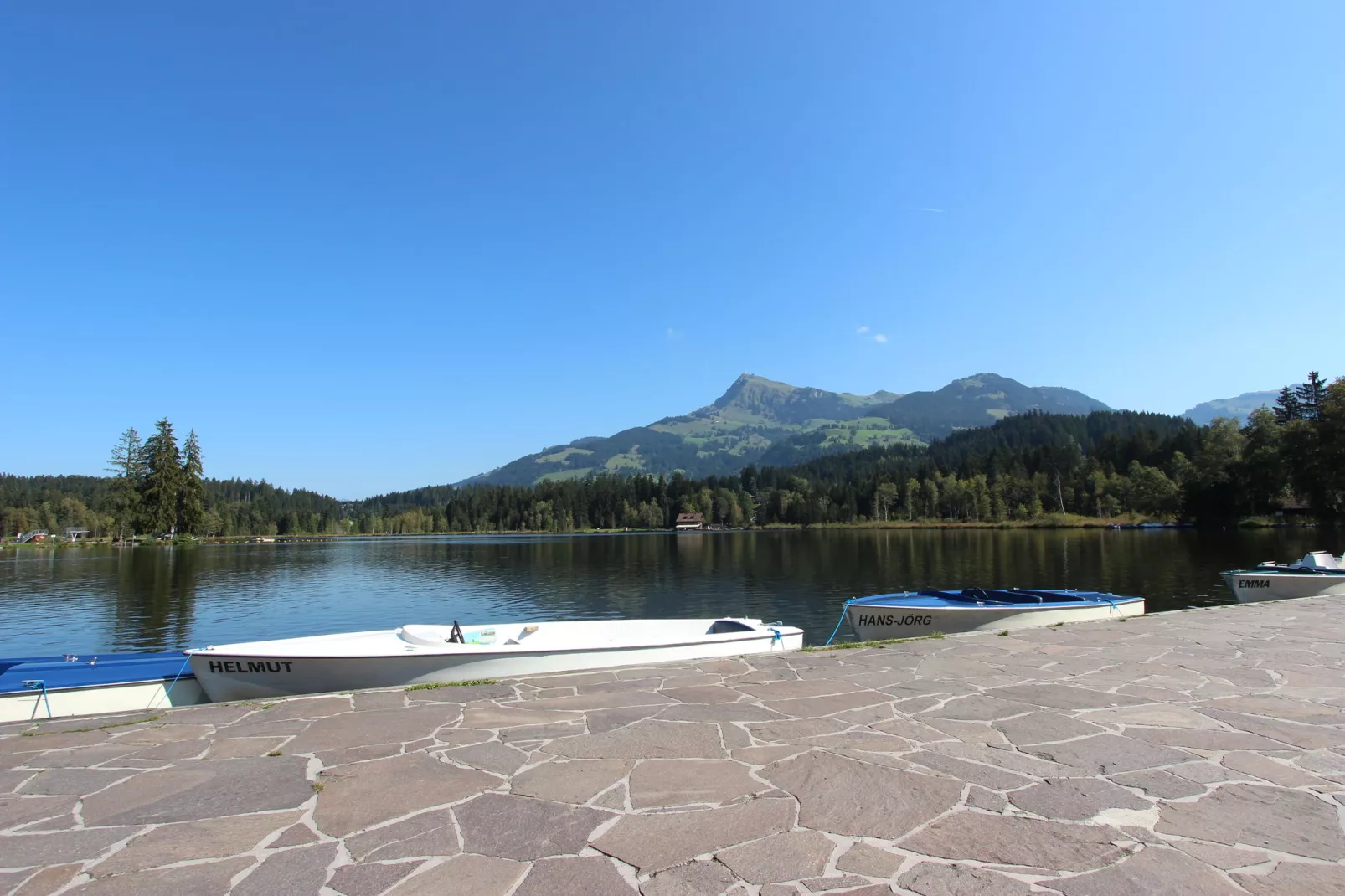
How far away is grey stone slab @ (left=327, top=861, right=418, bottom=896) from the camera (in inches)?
139

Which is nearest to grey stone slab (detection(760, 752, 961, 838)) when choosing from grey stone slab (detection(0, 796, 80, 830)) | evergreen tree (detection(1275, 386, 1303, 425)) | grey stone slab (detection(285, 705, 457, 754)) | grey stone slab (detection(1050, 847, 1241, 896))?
grey stone slab (detection(1050, 847, 1241, 896))

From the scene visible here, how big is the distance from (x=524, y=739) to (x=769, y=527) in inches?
6637

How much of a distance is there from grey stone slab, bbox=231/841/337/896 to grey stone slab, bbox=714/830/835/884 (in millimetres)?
2144

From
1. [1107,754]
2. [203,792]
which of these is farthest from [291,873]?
[1107,754]

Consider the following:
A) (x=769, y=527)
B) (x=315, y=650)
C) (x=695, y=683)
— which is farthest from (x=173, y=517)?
(x=769, y=527)

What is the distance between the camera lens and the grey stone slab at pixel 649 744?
5.69 meters

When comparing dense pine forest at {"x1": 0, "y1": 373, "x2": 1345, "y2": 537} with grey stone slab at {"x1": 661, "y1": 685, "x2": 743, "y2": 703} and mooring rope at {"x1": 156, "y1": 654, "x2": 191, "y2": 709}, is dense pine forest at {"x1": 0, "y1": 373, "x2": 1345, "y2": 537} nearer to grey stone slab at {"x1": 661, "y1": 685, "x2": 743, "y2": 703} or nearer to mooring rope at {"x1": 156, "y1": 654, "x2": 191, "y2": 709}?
grey stone slab at {"x1": 661, "y1": 685, "x2": 743, "y2": 703}

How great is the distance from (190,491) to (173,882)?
107m

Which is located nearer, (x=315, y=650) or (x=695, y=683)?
(x=695, y=683)

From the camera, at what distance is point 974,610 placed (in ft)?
54.3

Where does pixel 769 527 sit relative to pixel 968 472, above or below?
below

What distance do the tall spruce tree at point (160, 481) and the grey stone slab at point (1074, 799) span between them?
107457 millimetres

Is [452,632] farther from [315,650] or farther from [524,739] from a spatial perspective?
[524,739]

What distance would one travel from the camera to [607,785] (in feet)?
16.4
